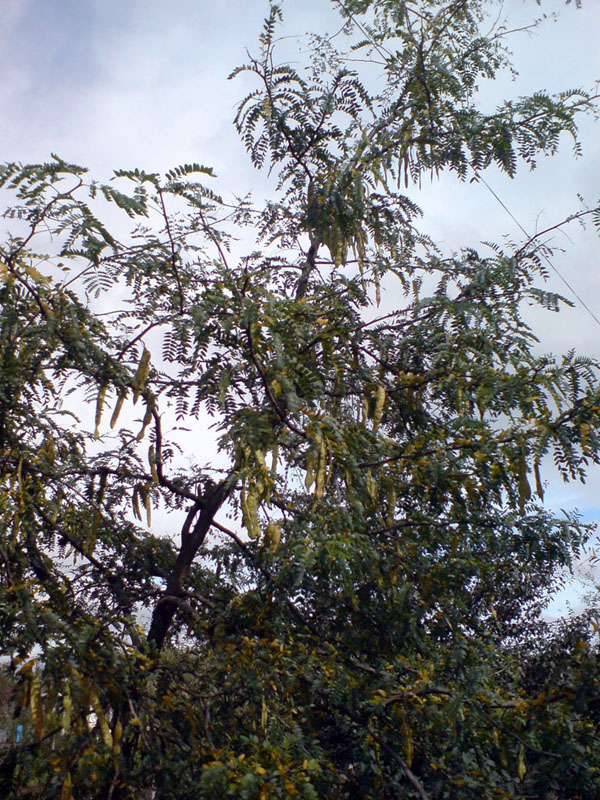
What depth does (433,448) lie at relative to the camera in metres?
3.88

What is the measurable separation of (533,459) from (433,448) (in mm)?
693

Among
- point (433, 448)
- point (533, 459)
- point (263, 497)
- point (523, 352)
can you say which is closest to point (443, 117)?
point (523, 352)

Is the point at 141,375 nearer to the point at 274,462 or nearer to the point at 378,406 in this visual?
the point at 274,462

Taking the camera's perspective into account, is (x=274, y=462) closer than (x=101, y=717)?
No

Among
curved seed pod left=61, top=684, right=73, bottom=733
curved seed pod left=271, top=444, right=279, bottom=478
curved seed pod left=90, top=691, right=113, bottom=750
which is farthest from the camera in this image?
curved seed pod left=271, top=444, right=279, bottom=478

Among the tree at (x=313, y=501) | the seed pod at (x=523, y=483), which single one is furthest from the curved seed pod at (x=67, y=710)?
the seed pod at (x=523, y=483)

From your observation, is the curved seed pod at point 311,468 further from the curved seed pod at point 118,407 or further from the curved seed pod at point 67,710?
the curved seed pod at point 67,710

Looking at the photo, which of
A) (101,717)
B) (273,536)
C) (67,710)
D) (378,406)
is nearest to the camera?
(67,710)

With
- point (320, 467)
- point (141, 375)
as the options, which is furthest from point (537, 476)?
point (141, 375)

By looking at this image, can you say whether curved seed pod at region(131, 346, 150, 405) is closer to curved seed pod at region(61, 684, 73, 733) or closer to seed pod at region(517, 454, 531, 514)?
curved seed pod at region(61, 684, 73, 733)

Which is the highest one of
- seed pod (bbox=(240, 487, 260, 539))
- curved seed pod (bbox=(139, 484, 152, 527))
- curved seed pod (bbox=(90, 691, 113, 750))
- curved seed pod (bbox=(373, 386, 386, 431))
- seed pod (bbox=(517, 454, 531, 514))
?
curved seed pod (bbox=(373, 386, 386, 431))

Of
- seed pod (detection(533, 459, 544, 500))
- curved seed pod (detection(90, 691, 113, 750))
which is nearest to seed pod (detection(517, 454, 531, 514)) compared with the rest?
seed pod (detection(533, 459, 544, 500))

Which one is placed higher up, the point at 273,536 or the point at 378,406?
the point at 378,406

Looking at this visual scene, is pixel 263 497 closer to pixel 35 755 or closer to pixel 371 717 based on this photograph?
pixel 371 717
